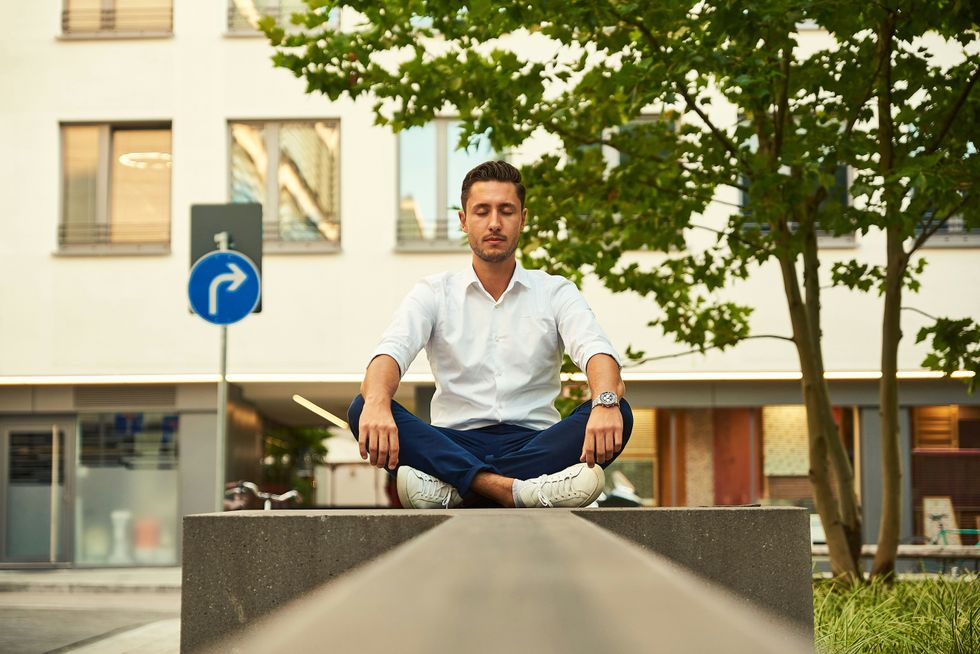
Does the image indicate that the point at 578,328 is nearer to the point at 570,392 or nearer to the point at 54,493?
the point at 570,392

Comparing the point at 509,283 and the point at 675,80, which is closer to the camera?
the point at 509,283

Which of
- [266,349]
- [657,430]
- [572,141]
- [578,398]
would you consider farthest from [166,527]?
[572,141]

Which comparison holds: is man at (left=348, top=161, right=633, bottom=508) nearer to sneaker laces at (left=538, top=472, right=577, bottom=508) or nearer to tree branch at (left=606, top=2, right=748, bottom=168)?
sneaker laces at (left=538, top=472, right=577, bottom=508)

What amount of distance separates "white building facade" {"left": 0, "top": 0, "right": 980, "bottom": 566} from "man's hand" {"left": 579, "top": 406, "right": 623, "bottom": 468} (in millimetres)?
15922

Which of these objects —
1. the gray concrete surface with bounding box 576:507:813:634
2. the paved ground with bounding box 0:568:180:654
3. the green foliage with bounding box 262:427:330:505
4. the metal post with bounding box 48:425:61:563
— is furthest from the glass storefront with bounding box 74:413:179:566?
the gray concrete surface with bounding box 576:507:813:634

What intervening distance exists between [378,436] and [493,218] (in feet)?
3.45

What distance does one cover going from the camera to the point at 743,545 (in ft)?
12.3

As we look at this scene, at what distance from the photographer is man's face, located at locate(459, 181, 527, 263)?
15.1 feet

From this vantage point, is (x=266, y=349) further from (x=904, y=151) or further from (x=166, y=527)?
(x=904, y=151)

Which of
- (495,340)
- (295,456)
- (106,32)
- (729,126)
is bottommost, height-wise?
(295,456)

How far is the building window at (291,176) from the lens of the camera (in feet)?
66.6

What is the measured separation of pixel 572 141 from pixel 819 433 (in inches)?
114

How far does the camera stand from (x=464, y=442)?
4406 mm

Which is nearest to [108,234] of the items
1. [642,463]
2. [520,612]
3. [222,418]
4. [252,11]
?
[252,11]
